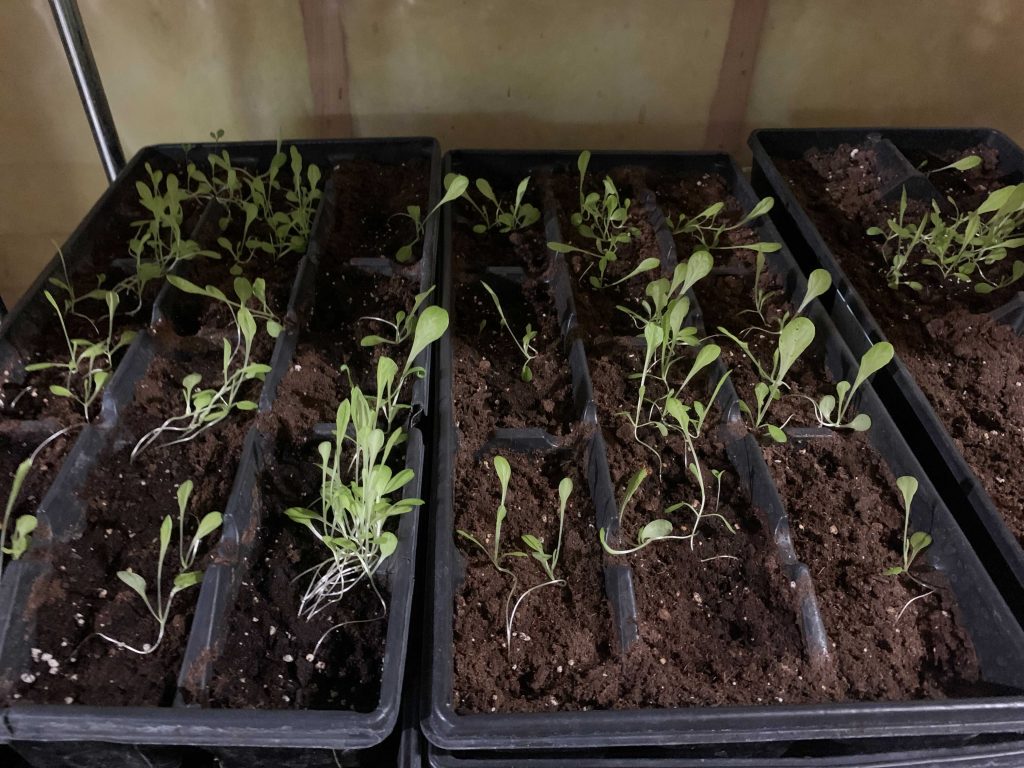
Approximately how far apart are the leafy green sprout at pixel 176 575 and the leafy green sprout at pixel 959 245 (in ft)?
3.29

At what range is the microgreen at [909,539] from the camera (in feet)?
2.49

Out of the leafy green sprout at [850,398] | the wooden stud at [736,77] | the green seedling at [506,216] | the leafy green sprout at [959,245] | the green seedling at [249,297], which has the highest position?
the wooden stud at [736,77]

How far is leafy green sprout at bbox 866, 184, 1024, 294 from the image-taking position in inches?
42.9

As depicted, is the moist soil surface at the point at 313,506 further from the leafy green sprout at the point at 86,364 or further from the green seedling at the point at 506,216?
the leafy green sprout at the point at 86,364

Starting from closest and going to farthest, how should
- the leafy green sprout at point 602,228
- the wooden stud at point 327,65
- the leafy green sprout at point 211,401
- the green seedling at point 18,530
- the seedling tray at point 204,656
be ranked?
the seedling tray at point 204,656, the green seedling at point 18,530, the leafy green sprout at point 211,401, the leafy green sprout at point 602,228, the wooden stud at point 327,65

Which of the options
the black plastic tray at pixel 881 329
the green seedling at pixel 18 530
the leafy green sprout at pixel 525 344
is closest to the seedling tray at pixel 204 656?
the green seedling at pixel 18 530

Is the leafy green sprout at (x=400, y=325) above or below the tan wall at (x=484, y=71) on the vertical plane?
below

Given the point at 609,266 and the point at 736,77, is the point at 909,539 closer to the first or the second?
the point at 609,266

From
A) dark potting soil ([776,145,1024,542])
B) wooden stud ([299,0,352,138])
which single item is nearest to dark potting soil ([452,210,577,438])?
wooden stud ([299,0,352,138])

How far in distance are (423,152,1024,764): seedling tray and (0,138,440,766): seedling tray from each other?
4 centimetres

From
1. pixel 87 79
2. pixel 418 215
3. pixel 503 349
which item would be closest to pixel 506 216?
pixel 418 215

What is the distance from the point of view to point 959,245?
1.20 m

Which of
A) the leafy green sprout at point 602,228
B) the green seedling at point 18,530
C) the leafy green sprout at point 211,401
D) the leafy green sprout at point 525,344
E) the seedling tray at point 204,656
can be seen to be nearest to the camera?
the seedling tray at point 204,656

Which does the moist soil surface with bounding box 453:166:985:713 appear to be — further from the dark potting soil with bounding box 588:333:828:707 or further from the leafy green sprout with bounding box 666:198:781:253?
the leafy green sprout with bounding box 666:198:781:253
